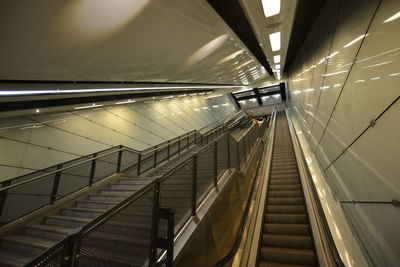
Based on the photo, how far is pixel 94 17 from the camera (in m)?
2.97

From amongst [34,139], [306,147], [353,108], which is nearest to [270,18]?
[353,108]

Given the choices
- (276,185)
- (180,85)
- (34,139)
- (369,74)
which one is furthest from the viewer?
(180,85)

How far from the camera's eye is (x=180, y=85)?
8.66 metres

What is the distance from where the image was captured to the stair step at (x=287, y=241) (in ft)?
9.73

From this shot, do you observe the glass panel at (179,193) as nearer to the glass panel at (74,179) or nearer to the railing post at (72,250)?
the railing post at (72,250)

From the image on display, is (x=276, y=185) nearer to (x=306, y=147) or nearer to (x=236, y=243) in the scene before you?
(x=306, y=147)

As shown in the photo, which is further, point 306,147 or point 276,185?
point 306,147

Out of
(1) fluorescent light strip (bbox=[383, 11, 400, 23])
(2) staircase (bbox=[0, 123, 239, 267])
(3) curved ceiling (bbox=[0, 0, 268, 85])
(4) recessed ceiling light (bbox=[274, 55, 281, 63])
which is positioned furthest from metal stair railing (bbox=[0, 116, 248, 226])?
(4) recessed ceiling light (bbox=[274, 55, 281, 63])

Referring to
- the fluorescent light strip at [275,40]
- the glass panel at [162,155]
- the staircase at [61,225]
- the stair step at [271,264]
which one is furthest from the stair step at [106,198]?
the fluorescent light strip at [275,40]

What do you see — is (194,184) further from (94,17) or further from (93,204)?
(94,17)

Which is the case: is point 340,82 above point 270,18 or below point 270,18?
below

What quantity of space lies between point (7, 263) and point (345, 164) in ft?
15.4

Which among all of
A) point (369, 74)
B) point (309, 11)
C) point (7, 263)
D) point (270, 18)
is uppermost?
point (309, 11)

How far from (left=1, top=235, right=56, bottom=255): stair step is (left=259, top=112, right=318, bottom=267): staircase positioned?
285 cm
